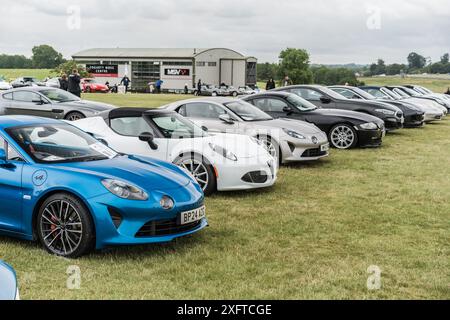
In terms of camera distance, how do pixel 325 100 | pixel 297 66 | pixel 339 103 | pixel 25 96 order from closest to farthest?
pixel 325 100 → pixel 339 103 → pixel 25 96 → pixel 297 66

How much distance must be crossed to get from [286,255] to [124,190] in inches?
69.4

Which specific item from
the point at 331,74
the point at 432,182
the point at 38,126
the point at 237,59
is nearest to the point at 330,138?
the point at 432,182

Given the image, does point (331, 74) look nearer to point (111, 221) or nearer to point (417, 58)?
point (417, 58)

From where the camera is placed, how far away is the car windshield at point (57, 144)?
19.3 ft

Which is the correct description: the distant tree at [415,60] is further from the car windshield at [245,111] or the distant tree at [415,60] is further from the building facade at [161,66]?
the car windshield at [245,111]

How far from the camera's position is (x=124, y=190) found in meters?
5.48

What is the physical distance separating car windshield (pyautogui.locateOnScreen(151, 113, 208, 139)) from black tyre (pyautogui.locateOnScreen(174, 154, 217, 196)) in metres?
0.46

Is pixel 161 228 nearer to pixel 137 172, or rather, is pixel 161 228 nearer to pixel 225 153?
pixel 137 172

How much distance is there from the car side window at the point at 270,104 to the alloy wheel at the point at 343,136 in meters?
1.59

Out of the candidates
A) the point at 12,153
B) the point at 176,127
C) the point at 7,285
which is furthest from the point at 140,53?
the point at 7,285

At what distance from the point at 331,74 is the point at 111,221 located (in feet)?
351

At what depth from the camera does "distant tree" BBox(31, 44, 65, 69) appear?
10594 centimetres

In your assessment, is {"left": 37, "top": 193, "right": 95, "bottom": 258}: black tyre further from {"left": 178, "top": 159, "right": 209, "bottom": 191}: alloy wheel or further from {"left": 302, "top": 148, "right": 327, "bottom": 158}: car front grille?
{"left": 302, "top": 148, "right": 327, "bottom": 158}: car front grille

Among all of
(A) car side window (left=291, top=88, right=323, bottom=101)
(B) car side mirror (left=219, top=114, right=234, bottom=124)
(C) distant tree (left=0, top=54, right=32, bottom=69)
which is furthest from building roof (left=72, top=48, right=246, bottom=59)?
(B) car side mirror (left=219, top=114, right=234, bottom=124)
